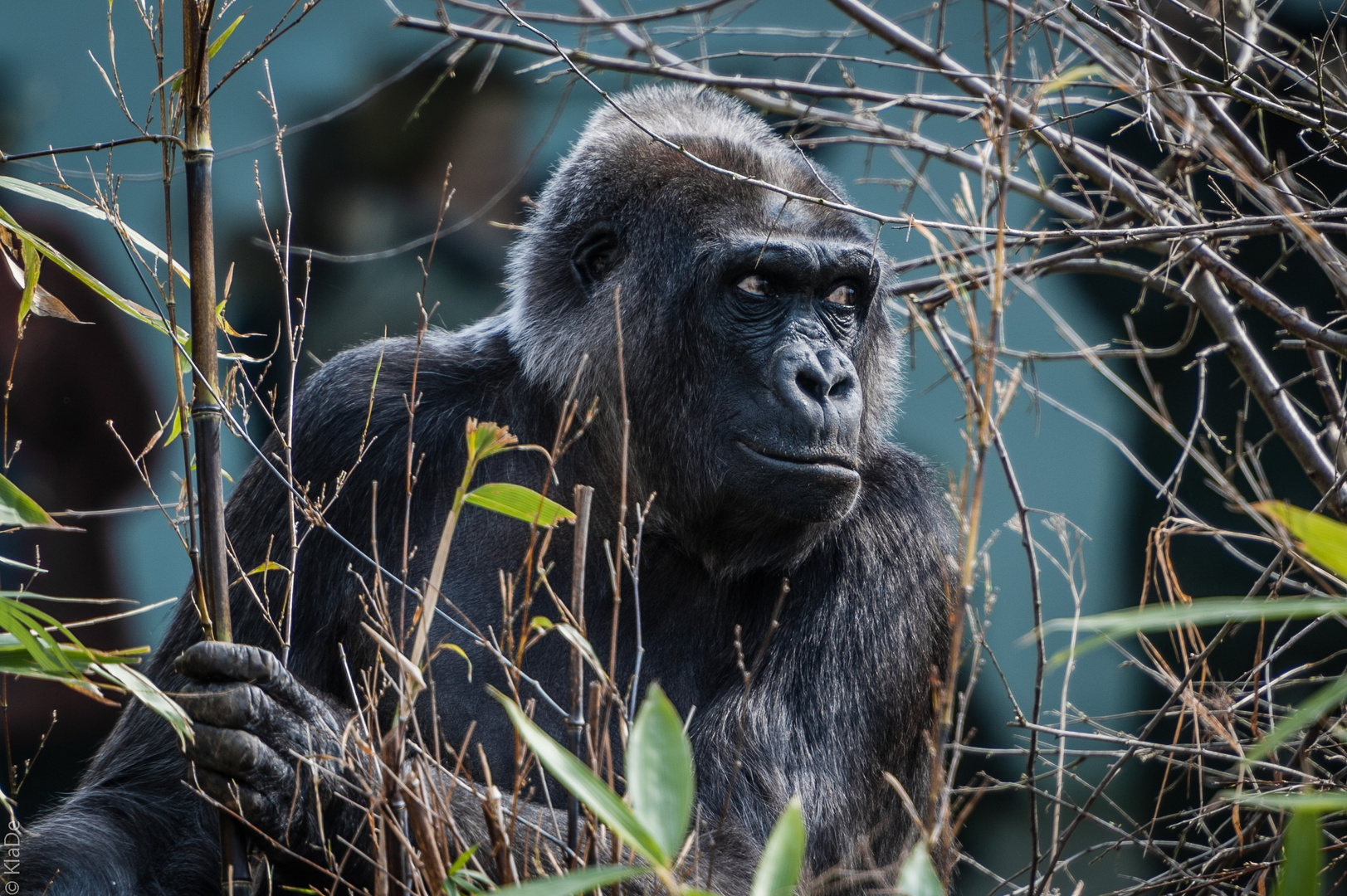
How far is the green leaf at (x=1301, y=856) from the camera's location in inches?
39.1

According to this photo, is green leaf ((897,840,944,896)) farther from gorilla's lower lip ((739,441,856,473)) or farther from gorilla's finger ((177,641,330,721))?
gorilla's lower lip ((739,441,856,473))

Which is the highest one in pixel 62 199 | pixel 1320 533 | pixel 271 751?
pixel 62 199

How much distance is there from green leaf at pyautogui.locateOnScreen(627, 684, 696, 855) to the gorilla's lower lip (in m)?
1.49

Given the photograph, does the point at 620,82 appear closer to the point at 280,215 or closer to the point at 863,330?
the point at 280,215

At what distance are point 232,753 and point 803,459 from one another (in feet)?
3.94

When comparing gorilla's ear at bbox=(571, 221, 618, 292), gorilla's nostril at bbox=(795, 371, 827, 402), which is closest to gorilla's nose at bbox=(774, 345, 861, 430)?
gorilla's nostril at bbox=(795, 371, 827, 402)

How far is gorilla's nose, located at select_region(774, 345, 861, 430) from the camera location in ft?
8.29

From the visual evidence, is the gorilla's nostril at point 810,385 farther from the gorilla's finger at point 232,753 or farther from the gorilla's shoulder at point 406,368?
the gorilla's finger at point 232,753

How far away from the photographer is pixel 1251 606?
0.98m

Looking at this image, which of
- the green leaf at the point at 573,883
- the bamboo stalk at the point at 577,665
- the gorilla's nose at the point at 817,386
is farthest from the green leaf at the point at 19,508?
the gorilla's nose at the point at 817,386

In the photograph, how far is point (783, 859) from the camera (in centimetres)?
99

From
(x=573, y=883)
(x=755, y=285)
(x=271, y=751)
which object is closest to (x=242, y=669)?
(x=271, y=751)

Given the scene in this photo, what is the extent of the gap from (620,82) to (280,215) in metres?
1.47

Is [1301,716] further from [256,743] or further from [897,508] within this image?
[897,508]
